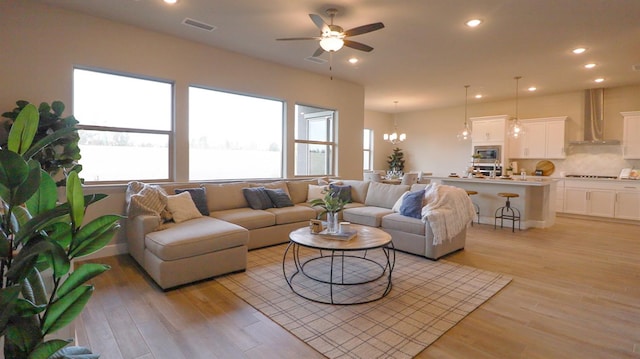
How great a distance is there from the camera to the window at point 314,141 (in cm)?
643

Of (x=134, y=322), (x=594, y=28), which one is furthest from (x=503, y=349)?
(x=594, y=28)

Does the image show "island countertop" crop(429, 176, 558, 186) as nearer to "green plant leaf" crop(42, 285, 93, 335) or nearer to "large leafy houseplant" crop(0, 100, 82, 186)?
"large leafy houseplant" crop(0, 100, 82, 186)

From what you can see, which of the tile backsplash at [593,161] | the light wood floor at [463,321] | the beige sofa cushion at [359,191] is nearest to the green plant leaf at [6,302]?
the light wood floor at [463,321]

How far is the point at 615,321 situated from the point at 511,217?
380 centimetres

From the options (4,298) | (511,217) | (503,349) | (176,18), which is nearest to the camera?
(4,298)

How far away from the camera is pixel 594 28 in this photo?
4.08 metres

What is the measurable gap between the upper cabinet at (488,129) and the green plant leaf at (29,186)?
9121 millimetres

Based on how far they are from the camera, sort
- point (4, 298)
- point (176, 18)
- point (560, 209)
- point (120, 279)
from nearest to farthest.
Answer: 1. point (4, 298)
2. point (120, 279)
3. point (176, 18)
4. point (560, 209)

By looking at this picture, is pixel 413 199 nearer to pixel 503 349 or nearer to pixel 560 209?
pixel 503 349

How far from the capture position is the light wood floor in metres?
2.14

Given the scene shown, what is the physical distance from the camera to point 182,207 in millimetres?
3896

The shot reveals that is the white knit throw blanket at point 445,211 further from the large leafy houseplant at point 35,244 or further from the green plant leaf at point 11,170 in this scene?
the green plant leaf at point 11,170

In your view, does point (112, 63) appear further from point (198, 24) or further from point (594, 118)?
point (594, 118)

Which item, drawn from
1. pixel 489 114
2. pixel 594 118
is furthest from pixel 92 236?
pixel 489 114
